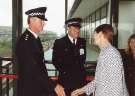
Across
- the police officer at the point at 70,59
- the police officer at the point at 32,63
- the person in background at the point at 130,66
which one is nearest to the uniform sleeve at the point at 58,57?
the police officer at the point at 70,59

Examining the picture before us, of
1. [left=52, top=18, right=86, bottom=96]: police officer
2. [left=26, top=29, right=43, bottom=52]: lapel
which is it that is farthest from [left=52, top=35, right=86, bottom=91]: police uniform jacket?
[left=26, top=29, right=43, bottom=52]: lapel

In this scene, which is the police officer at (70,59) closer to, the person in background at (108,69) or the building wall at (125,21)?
the person in background at (108,69)

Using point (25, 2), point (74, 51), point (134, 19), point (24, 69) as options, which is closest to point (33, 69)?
point (24, 69)

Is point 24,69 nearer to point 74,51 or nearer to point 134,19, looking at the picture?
point 74,51

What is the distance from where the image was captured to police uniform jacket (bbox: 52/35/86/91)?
472 centimetres

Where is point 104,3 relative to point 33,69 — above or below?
above

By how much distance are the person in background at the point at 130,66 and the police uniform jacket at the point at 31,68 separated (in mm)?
1046

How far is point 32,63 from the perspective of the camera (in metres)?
3.65

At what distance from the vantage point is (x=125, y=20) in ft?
20.2

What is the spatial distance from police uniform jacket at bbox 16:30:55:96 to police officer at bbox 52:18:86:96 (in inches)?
35.4

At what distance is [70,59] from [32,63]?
118cm

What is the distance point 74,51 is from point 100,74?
137 cm

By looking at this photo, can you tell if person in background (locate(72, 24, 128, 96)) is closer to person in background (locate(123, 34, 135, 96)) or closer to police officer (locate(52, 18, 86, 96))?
person in background (locate(123, 34, 135, 96))

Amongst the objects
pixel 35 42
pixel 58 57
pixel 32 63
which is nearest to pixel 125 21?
pixel 58 57
